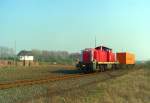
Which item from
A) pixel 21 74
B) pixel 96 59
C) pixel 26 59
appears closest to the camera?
pixel 21 74

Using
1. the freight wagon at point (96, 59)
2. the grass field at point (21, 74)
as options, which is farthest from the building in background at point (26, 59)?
the grass field at point (21, 74)

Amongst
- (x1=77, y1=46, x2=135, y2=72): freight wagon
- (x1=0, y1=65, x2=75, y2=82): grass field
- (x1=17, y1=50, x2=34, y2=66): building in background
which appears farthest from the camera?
(x1=17, y1=50, x2=34, y2=66): building in background

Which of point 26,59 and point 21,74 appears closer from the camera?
point 21,74

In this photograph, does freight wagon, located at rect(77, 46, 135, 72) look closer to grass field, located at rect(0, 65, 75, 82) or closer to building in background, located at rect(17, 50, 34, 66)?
grass field, located at rect(0, 65, 75, 82)

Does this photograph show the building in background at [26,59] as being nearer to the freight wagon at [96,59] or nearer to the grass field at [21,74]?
the freight wagon at [96,59]

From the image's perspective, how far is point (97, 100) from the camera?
1457 cm

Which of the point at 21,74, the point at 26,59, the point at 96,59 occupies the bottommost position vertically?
the point at 21,74

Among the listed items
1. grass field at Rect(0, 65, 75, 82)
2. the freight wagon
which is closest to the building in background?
the freight wagon

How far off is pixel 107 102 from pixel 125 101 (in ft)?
5.13

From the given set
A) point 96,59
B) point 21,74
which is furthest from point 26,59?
point 21,74

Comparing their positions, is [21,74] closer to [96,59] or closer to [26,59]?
[96,59]

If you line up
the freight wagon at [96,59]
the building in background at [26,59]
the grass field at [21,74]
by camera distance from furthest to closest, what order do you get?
the building in background at [26,59] → the freight wagon at [96,59] → the grass field at [21,74]

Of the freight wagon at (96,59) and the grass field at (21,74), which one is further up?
the freight wagon at (96,59)

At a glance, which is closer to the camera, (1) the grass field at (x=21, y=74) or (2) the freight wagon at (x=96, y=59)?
(1) the grass field at (x=21, y=74)
